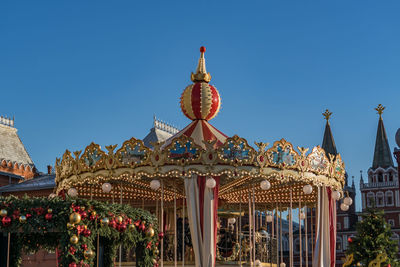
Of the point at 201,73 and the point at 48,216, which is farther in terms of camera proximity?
the point at 201,73

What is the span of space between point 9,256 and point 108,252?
267cm

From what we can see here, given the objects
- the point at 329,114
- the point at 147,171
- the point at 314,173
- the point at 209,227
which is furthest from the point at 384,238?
the point at 329,114

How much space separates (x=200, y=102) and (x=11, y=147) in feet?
98.9

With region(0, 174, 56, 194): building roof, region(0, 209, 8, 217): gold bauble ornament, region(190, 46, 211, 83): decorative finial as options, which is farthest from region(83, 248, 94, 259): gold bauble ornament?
region(0, 174, 56, 194): building roof

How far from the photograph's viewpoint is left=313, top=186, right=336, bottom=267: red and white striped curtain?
19344mm

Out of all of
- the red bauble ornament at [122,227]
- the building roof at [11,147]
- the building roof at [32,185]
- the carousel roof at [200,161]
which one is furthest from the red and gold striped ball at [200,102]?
the building roof at [11,147]

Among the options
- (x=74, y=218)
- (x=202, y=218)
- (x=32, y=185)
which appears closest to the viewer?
(x=74, y=218)

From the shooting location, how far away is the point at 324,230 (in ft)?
64.1

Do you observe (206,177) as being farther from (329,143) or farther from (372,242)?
(329,143)

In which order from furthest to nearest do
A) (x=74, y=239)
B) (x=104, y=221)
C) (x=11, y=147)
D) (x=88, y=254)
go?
(x=11, y=147), (x=104, y=221), (x=88, y=254), (x=74, y=239)

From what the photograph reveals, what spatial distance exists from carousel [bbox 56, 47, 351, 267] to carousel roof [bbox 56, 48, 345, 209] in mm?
28

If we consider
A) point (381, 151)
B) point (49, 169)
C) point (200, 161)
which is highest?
point (381, 151)

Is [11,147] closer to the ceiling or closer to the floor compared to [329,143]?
closer to the floor

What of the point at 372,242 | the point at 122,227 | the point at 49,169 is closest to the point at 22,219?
the point at 122,227
